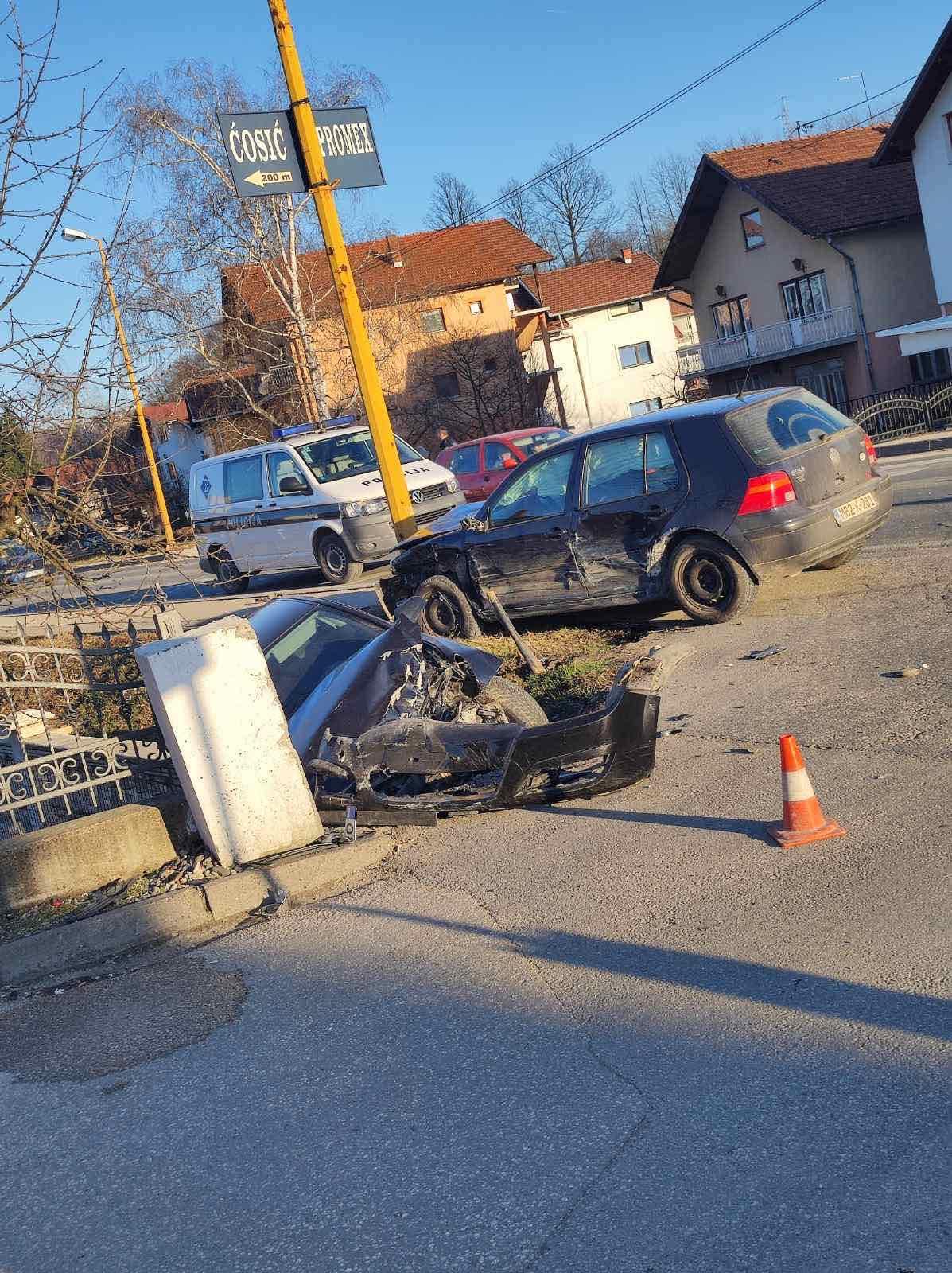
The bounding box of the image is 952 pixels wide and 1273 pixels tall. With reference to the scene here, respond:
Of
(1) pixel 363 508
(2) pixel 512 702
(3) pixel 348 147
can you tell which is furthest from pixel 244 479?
(2) pixel 512 702

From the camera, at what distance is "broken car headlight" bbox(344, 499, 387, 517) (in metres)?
17.7

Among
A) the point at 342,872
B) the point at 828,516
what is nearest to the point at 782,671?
the point at 828,516

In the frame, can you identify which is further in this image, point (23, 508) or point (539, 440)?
point (539, 440)

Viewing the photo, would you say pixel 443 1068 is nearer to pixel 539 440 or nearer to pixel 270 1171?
pixel 270 1171

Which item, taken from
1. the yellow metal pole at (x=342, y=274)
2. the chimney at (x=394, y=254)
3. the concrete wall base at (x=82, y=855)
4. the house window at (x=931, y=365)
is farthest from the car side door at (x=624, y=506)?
the chimney at (x=394, y=254)

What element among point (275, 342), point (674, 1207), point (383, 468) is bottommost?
point (674, 1207)

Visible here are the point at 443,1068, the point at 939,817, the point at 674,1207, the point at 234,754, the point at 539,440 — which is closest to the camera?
the point at 674,1207

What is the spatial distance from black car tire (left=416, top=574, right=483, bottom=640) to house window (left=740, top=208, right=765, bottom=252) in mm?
32930

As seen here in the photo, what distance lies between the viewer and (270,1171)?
12.1ft

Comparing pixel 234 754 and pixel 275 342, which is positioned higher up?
pixel 275 342

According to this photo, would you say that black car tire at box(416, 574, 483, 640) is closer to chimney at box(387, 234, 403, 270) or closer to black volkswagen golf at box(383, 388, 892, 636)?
black volkswagen golf at box(383, 388, 892, 636)

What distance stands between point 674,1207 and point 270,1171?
1282mm

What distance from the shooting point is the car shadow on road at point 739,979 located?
12.5ft

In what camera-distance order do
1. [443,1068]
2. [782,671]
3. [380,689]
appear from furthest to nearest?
1. [782,671]
2. [380,689]
3. [443,1068]
